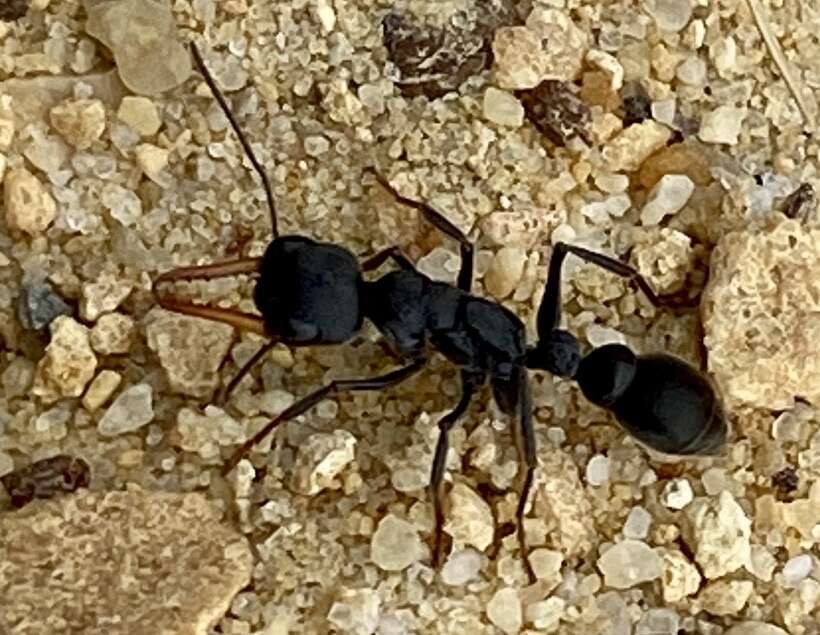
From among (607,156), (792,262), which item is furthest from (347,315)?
(792,262)

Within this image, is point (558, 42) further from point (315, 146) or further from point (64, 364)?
point (64, 364)

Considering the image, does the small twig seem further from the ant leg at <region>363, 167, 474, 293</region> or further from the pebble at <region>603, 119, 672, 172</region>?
the ant leg at <region>363, 167, 474, 293</region>

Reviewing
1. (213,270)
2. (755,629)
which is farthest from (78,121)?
(755,629)

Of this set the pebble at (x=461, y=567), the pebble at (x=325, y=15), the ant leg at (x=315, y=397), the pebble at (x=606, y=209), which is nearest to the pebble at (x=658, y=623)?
the pebble at (x=461, y=567)

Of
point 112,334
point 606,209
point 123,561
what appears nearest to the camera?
point 123,561

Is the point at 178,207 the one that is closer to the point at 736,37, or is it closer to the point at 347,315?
the point at 347,315

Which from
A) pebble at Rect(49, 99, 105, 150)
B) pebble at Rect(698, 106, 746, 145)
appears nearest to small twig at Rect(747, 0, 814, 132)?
pebble at Rect(698, 106, 746, 145)

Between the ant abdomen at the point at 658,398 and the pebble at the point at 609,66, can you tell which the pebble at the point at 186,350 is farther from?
the pebble at the point at 609,66
